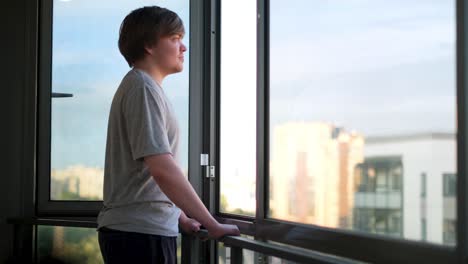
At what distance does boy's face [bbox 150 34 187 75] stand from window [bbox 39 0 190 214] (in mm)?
1382

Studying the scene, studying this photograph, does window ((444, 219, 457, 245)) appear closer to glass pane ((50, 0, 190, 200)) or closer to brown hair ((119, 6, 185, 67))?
brown hair ((119, 6, 185, 67))

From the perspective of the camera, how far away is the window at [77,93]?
133 inches

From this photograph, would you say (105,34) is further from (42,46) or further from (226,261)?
(226,261)

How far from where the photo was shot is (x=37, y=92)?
3.47 meters

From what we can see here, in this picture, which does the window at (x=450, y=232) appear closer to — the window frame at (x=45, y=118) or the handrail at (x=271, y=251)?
the handrail at (x=271, y=251)

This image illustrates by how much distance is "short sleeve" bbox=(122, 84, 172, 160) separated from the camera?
1.79m

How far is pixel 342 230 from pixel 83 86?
2003 mm

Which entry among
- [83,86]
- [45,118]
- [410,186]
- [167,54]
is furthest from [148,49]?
[45,118]

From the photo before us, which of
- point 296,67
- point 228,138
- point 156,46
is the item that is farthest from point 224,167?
point 156,46

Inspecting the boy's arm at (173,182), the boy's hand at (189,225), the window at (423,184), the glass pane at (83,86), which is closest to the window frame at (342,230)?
the window at (423,184)

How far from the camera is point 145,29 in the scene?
1965 mm

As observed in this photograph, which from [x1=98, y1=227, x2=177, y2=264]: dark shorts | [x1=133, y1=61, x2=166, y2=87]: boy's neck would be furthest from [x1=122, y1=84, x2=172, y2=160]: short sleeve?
[x1=98, y1=227, x2=177, y2=264]: dark shorts

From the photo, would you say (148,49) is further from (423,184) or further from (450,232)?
(450,232)

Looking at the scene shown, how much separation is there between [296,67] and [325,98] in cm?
23
